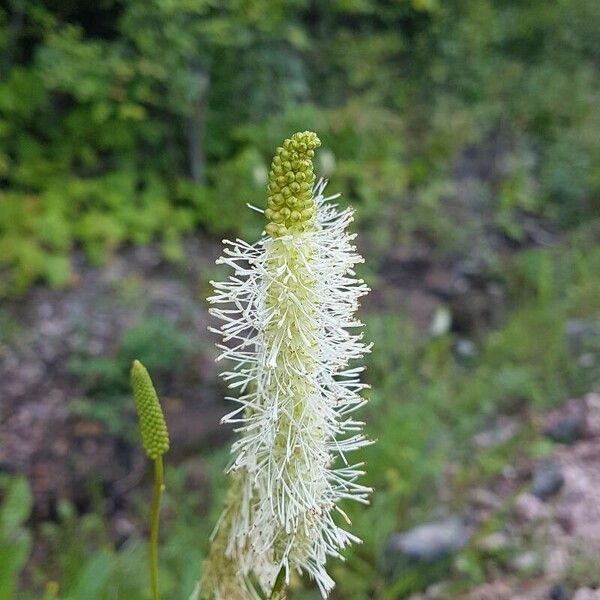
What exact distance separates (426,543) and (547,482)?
68cm

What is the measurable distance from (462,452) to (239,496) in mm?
2074

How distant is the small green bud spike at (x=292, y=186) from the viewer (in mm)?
1040

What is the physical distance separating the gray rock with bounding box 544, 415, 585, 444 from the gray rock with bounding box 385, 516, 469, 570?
2.88ft

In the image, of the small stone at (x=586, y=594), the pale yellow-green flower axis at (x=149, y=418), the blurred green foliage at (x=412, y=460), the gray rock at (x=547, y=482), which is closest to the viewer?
the pale yellow-green flower axis at (x=149, y=418)

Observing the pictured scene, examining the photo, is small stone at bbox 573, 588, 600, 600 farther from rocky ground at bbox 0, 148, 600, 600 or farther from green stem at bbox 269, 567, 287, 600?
green stem at bbox 269, 567, 287, 600

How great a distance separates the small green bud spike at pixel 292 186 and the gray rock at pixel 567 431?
8.37 feet

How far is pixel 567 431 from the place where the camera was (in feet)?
10.8

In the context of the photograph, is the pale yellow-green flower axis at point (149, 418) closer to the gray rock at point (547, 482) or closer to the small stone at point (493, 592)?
the small stone at point (493, 592)

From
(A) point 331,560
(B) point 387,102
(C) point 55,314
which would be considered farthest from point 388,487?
(B) point 387,102

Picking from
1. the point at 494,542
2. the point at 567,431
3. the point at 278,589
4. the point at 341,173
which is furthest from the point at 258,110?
the point at 278,589

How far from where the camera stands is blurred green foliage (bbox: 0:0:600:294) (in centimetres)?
470

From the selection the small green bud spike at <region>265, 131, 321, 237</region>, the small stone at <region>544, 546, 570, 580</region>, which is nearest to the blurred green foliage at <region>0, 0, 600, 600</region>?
the small stone at <region>544, 546, 570, 580</region>

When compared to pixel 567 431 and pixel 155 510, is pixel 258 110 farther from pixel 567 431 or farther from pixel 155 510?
pixel 155 510

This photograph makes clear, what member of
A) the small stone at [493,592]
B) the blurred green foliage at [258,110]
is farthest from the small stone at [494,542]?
the blurred green foliage at [258,110]
